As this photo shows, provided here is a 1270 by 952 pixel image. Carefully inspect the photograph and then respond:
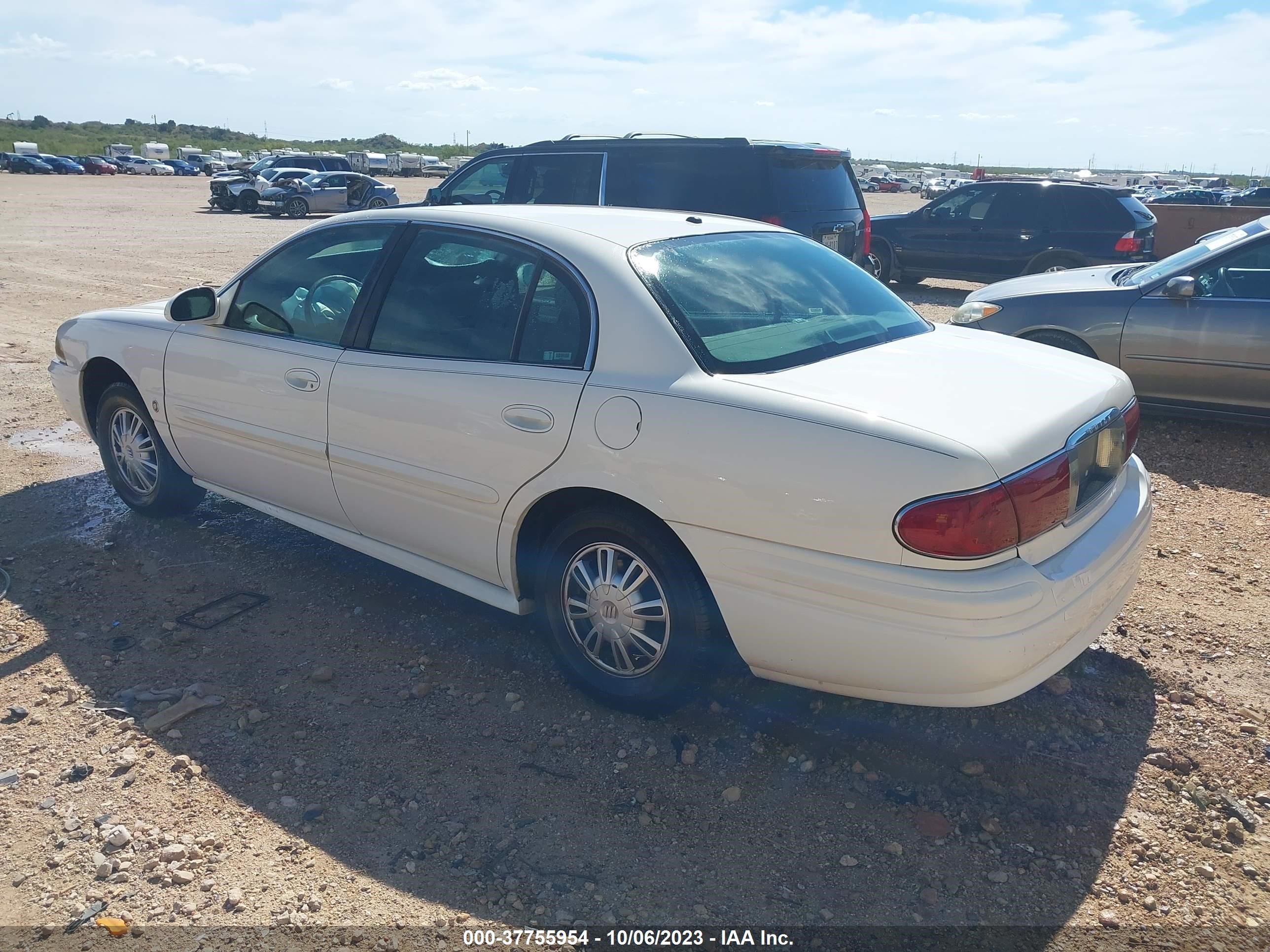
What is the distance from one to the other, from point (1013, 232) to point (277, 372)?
37.3 ft

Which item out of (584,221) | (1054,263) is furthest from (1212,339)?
(1054,263)

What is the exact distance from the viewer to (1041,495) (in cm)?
284

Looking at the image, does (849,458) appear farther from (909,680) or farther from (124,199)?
(124,199)

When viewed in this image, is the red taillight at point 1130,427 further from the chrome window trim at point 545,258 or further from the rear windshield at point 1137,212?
the rear windshield at point 1137,212

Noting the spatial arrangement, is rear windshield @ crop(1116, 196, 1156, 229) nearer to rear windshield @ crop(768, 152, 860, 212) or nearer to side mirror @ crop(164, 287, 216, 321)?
rear windshield @ crop(768, 152, 860, 212)

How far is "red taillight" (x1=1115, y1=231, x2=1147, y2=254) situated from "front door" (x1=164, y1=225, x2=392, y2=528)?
10640 mm

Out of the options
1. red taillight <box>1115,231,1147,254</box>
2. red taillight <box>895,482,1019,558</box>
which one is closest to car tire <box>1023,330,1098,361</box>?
red taillight <box>895,482,1019,558</box>

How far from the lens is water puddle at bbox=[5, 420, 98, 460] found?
6457 mm

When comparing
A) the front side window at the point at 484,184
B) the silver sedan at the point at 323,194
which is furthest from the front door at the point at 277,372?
the silver sedan at the point at 323,194

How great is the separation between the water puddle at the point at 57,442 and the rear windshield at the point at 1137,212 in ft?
38.0

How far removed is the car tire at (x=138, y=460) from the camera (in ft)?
16.7

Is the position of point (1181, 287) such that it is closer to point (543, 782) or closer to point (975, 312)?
point (975, 312)

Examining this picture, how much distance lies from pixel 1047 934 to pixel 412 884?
1.69 m

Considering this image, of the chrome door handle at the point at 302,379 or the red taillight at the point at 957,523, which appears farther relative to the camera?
the chrome door handle at the point at 302,379
